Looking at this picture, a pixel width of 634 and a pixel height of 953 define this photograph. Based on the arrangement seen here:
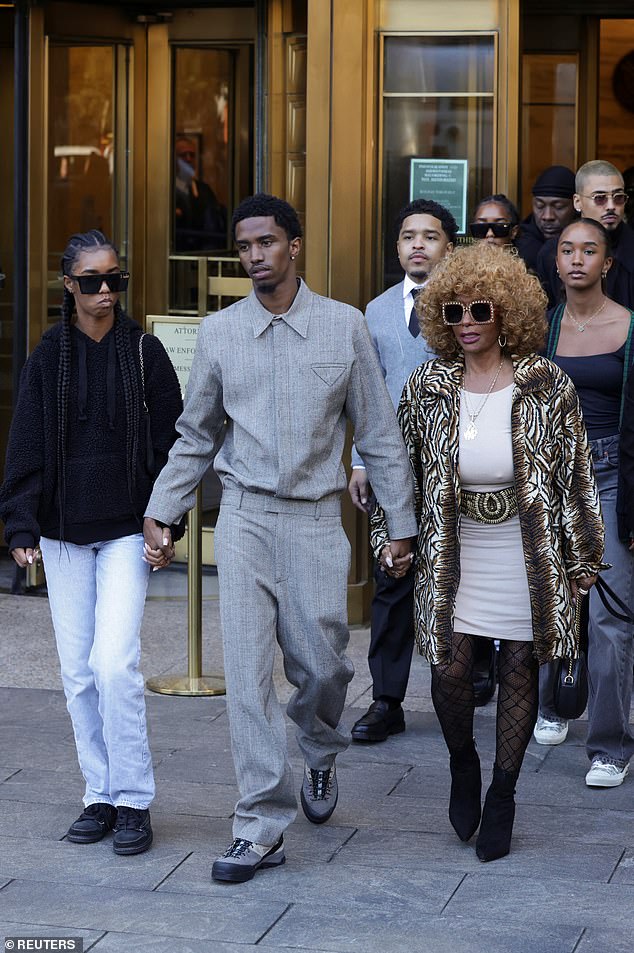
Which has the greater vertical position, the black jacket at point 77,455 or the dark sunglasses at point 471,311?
the dark sunglasses at point 471,311

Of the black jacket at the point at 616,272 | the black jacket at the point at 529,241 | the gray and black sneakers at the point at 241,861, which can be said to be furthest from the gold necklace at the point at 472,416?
the black jacket at the point at 529,241

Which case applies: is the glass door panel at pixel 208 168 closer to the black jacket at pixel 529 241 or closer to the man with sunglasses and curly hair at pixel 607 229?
the black jacket at pixel 529 241

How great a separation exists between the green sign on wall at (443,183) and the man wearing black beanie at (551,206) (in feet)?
2.13

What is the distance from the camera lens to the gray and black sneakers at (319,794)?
16.9ft

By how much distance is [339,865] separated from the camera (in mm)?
4816

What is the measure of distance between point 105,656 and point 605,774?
1.87 m

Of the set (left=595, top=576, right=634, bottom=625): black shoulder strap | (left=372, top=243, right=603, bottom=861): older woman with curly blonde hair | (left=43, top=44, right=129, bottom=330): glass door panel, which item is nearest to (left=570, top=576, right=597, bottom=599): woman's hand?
(left=372, top=243, right=603, bottom=861): older woman with curly blonde hair

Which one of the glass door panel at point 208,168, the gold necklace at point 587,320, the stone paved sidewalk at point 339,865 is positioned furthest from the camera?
the glass door panel at point 208,168

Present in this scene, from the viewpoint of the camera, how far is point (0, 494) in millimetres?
4980

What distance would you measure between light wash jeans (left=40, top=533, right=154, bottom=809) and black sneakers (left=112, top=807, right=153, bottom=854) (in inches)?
1.1

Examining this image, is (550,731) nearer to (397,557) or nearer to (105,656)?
(397,557)

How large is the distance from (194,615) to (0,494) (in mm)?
2039

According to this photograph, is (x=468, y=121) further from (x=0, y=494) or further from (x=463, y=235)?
(x=0, y=494)

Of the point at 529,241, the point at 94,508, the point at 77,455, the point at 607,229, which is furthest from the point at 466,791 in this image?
the point at 529,241
